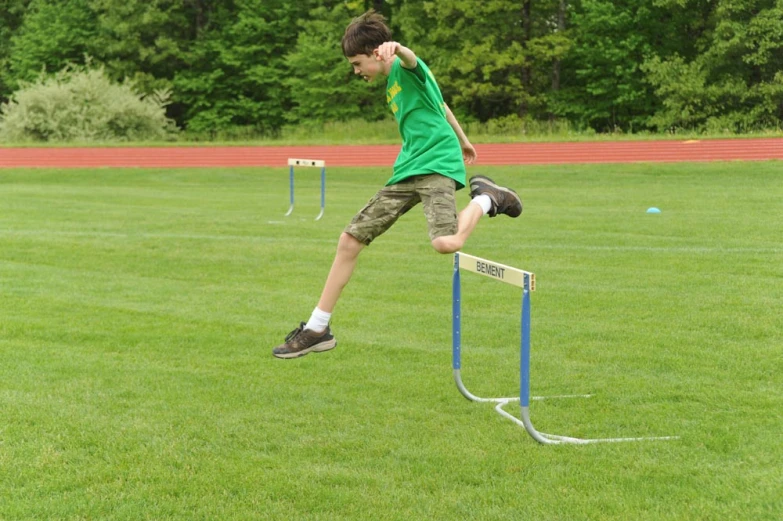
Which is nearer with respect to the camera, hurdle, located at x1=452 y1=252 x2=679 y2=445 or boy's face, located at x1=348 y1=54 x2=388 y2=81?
hurdle, located at x1=452 y1=252 x2=679 y2=445

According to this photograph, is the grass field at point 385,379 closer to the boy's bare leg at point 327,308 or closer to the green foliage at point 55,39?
the boy's bare leg at point 327,308

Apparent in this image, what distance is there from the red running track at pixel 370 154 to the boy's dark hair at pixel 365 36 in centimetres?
2018

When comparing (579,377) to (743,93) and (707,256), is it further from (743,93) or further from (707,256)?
(743,93)

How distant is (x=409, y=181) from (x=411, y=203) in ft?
0.55

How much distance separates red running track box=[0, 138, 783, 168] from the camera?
25875 millimetres

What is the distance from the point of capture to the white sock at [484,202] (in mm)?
6028

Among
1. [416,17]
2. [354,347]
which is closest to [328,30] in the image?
[416,17]

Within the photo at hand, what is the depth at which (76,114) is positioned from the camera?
3741 cm

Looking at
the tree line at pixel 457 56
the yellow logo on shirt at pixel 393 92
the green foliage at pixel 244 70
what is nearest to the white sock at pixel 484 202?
the yellow logo on shirt at pixel 393 92

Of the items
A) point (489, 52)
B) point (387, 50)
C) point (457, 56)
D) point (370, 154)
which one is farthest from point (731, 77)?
point (387, 50)

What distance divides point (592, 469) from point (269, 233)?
982cm

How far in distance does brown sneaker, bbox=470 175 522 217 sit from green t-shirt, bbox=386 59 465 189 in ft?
0.44

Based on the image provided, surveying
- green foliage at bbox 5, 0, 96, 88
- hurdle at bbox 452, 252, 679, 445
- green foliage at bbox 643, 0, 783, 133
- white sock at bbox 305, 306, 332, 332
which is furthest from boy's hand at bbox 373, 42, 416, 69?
green foliage at bbox 5, 0, 96, 88

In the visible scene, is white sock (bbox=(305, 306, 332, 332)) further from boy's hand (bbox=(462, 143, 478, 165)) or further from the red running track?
the red running track
